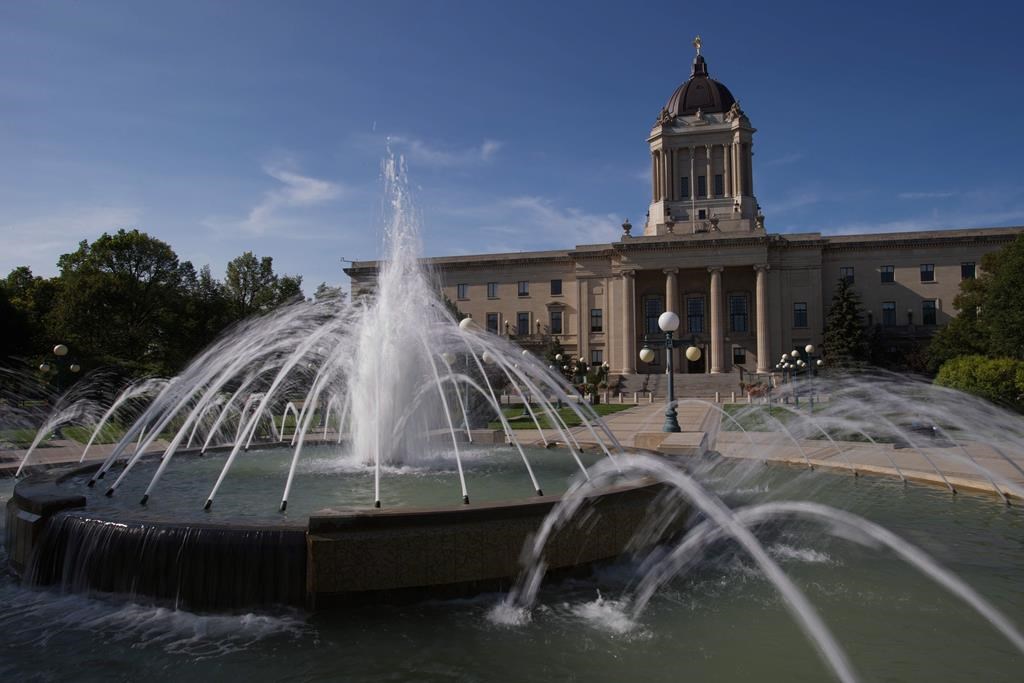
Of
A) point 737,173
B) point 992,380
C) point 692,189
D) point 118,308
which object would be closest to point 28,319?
point 118,308

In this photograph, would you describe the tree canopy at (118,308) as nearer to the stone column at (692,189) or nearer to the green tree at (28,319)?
the green tree at (28,319)

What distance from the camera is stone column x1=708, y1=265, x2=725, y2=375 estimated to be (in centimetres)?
5938

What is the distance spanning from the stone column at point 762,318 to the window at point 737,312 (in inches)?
111

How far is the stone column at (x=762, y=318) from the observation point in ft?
194

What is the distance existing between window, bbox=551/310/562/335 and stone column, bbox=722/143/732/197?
841 inches

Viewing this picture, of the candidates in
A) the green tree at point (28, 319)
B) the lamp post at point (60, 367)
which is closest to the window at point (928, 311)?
the lamp post at point (60, 367)

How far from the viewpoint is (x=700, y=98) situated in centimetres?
7400

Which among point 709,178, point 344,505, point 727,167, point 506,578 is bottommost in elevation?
point 506,578

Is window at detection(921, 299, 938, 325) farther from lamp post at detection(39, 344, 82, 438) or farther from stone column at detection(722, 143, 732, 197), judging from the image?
lamp post at detection(39, 344, 82, 438)

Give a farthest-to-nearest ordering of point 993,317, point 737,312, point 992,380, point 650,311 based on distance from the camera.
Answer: point 650,311 → point 737,312 → point 993,317 → point 992,380

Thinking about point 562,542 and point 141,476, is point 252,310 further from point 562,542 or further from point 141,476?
point 562,542

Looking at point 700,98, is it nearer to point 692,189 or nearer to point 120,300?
point 692,189

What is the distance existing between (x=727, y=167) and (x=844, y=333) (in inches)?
897

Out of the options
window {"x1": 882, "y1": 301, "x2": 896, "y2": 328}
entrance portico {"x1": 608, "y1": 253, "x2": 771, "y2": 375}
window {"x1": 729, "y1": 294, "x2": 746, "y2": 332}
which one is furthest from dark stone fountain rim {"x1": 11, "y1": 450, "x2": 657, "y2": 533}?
window {"x1": 882, "y1": 301, "x2": 896, "y2": 328}
